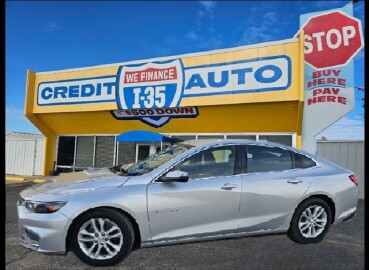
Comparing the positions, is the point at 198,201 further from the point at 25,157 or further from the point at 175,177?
the point at 25,157

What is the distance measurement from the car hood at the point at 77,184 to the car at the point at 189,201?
1 cm

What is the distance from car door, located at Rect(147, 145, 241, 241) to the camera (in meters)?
3.80

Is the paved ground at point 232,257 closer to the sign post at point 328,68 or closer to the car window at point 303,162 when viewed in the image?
the car window at point 303,162

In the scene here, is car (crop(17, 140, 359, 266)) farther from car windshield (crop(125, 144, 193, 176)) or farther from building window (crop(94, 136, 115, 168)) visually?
building window (crop(94, 136, 115, 168))

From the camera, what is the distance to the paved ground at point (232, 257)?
377 centimetres

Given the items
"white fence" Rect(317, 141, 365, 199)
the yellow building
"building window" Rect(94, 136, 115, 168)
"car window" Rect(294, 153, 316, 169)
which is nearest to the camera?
"car window" Rect(294, 153, 316, 169)

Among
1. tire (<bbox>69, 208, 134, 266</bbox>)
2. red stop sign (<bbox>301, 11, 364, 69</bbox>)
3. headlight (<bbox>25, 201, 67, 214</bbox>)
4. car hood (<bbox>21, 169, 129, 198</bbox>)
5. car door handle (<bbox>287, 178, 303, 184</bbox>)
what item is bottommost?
tire (<bbox>69, 208, 134, 266</bbox>)

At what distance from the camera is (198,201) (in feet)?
12.8

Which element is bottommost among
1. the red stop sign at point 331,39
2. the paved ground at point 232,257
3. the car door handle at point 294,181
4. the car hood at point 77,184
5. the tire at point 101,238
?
the paved ground at point 232,257

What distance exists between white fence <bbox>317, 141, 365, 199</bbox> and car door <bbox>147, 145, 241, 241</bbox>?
9.03 m

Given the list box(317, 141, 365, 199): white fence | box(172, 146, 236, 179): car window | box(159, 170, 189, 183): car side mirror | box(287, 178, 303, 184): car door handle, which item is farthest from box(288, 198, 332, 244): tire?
box(317, 141, 365, 199): white fence

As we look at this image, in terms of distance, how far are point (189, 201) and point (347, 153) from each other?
10.0 metres

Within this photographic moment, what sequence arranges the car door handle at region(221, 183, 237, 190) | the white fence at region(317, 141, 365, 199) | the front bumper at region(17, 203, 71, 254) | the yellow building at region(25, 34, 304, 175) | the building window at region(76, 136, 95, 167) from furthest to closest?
1. the building window at region(76, 136, 95, 167)
2. the white fence at region(317, 141, 365, 199)
3. the yellow building at region(25, 34, 304, 175)
4. the car door handle at region(221, 183, 237, 190)
5. the front bumper at region(17, 203, 71, 254)

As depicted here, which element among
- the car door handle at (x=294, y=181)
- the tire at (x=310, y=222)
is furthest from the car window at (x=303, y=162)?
the tire at (x=310, y=222)
